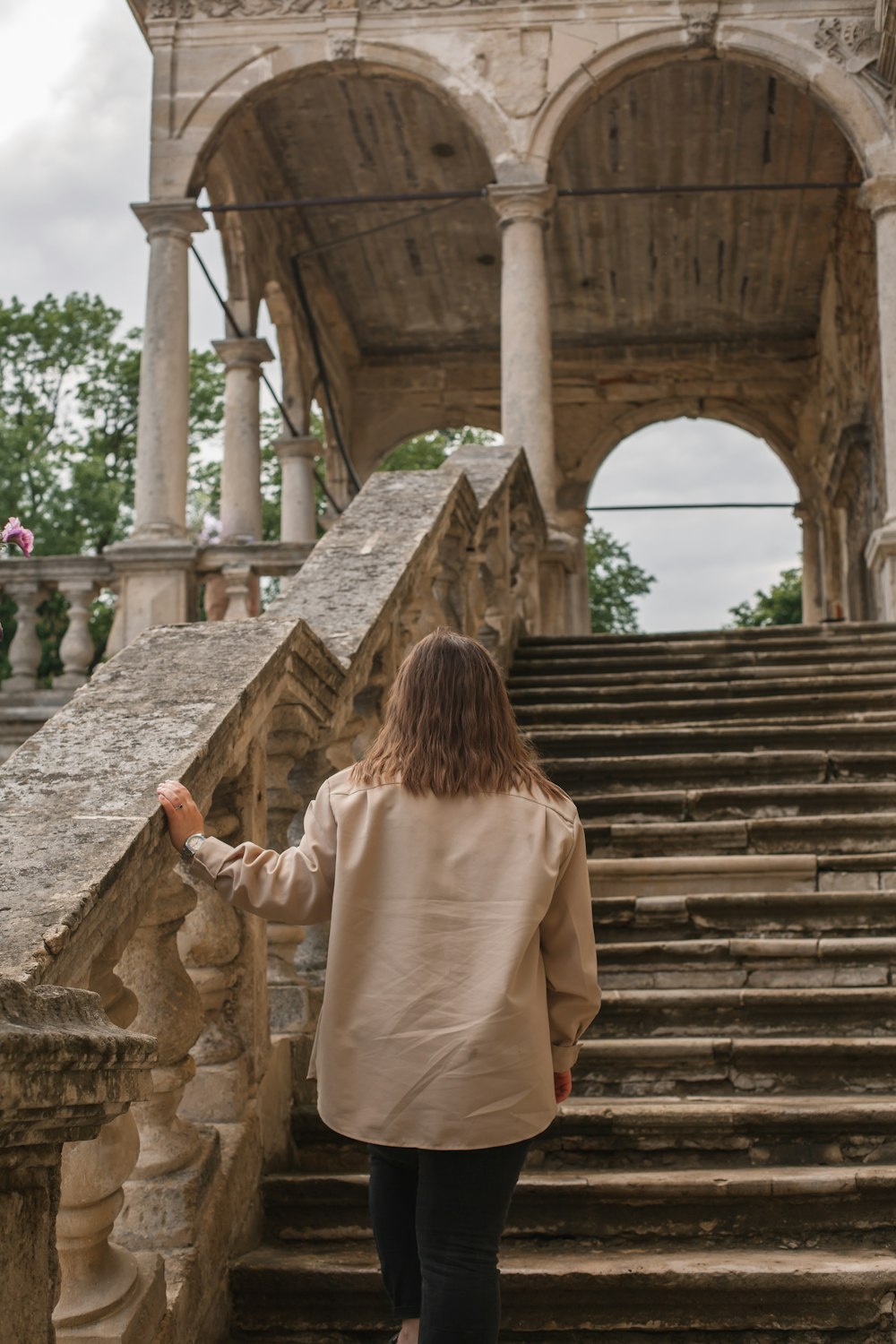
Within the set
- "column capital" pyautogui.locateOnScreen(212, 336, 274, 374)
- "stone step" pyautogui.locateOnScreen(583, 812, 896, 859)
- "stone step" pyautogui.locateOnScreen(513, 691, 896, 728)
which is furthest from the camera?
"column capital" pyautogui.locateOnScreen(212, 336, 274, 374)

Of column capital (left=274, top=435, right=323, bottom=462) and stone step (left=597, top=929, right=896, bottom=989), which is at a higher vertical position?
column capital (left=274, top=435, right=323, bottom=462)

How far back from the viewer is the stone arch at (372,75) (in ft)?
36.4

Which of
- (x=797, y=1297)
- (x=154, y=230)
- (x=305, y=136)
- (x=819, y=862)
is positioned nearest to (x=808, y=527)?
(x=305, y=136)

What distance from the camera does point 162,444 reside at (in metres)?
11.0

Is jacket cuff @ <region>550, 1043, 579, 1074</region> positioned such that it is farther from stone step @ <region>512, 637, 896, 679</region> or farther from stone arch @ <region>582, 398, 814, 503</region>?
stone arch @ <region>582, 398, 814, 503</region>

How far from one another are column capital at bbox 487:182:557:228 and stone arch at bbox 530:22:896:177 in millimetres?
215

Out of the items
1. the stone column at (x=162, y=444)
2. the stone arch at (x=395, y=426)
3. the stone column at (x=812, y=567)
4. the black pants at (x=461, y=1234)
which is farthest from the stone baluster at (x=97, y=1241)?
the stone arch at (x=395, y=426)

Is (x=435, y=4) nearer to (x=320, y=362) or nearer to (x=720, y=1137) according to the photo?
(x=320, y=362)

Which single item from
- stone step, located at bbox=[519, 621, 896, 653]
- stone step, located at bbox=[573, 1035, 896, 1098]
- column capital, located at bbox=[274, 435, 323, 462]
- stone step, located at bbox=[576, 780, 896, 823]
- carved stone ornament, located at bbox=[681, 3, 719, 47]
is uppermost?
carved stone ornament, located at bbox=[681, 3, 719, 47]

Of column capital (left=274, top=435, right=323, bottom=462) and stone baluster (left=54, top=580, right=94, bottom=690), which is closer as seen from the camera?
stone baluster (left=54, top=580, right=94, bottom=690)

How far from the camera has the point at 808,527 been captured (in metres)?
18.8

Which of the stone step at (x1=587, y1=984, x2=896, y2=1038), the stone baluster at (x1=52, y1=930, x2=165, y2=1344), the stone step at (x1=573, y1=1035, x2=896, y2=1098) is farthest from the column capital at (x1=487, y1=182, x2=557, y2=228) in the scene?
the stone baluster at (x1=52, y1=930, x2=165, y2=1344)

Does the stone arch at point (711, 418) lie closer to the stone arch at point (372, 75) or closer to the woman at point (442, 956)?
the stone arch at point (372, 75)

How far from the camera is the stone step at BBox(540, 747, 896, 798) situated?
5543mm
